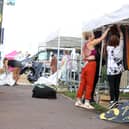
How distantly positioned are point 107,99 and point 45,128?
17.9 feet

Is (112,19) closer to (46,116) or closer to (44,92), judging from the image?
(46,116)

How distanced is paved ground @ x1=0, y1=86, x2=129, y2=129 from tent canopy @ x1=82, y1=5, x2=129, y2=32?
2.09 m

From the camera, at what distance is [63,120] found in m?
10.5

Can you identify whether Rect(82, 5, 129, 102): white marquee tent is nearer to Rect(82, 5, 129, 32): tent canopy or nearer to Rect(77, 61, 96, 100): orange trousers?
Rect(82, 5, 129, 32): tent canopy

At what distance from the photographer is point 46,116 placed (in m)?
11.0

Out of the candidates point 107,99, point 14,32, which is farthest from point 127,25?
point 14,32

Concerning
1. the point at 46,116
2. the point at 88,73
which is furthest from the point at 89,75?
the point at 46,116

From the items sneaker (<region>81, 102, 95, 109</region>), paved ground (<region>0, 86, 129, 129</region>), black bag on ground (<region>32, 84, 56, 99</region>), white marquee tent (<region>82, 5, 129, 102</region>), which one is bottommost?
paved ground (<region>0, 86, 129, 129</region>)

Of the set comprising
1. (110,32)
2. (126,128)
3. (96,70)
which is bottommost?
(126,128)

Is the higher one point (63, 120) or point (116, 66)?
point (116, 66)

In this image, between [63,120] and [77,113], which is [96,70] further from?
[63,120]

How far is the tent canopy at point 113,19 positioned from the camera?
11.7 meters

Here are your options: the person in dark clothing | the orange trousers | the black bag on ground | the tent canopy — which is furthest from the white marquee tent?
the person in dark clothing

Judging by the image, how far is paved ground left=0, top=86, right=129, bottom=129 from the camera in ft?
31.8
